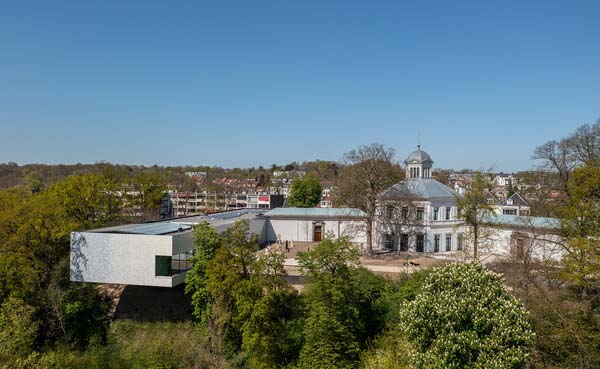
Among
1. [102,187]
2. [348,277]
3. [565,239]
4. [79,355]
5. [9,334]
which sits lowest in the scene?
[79,355]

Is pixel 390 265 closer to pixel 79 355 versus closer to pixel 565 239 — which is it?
pixel 565 239

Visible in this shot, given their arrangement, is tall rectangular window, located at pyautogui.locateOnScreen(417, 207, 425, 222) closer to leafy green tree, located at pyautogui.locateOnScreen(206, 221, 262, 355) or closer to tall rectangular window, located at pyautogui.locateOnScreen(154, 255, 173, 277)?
leafy green tree, located at pyautogui.locateOnScreen(206, 221, 262, 355)

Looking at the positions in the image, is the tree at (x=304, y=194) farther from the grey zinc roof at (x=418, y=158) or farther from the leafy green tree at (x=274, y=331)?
the leafy green tree at (x=274, y=331)

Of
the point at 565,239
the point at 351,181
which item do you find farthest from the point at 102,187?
the point at 565,239

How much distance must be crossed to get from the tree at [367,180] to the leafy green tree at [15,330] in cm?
2252

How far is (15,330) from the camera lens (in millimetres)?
20078

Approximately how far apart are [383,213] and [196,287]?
1779cm

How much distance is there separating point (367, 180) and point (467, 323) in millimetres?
20729

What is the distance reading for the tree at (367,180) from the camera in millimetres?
33438

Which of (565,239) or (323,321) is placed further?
(565,239)

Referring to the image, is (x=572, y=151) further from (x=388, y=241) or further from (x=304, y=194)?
(x=304, y=194)

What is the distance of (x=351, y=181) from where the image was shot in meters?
34.0

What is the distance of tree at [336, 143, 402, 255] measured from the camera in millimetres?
33438

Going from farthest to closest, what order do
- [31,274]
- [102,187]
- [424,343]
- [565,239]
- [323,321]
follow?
1. [102,187]
2. [31,274]
3. [565,239]
4. [323,321]
5. [424,343]
